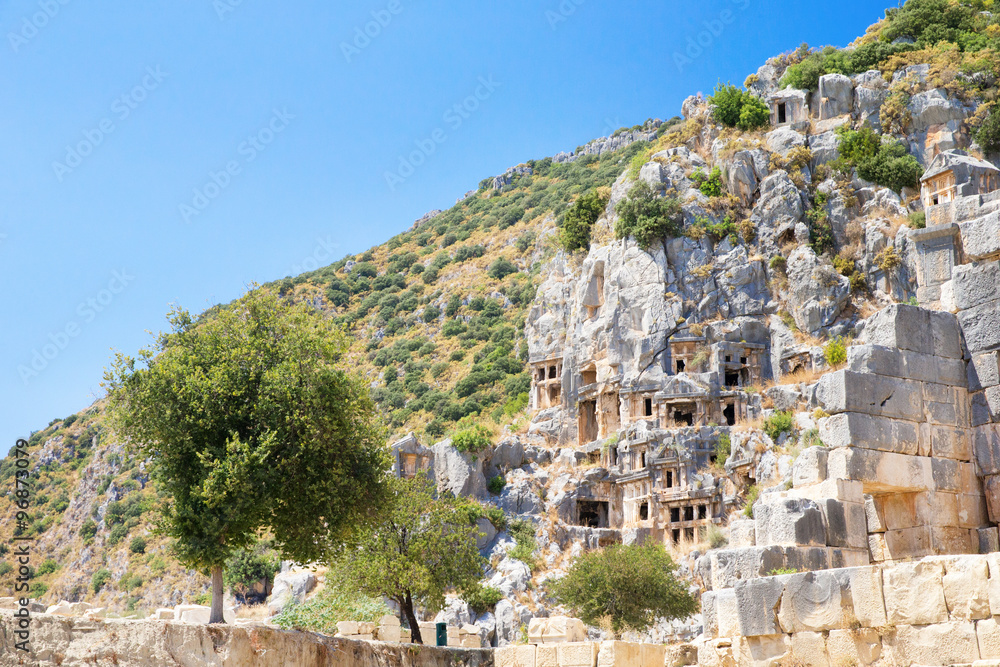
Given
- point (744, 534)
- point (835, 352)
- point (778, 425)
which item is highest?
point (835, 352)

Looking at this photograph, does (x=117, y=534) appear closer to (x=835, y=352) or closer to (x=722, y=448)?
(x=722, y=448)

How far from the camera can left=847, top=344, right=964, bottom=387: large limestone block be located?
12094 millimetres

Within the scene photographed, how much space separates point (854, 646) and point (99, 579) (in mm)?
66211

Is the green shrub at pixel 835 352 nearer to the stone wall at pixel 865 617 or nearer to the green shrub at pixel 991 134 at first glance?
the green shrub at pixel 991 134

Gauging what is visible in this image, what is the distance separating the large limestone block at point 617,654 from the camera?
14148mm

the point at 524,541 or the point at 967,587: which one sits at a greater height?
the point at 524,541

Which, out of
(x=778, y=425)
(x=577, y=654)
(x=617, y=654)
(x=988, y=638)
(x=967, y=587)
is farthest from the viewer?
(x=778, y=425)

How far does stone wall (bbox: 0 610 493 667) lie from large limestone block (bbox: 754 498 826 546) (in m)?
6.77

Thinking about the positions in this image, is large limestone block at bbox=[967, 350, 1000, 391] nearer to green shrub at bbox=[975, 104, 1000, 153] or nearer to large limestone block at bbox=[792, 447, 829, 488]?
large limestone block at bbox=[792, 447, 829, 488]

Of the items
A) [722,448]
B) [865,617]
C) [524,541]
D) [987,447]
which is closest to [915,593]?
[865,617]

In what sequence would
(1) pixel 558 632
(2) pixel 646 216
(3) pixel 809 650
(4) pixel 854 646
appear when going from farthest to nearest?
(2) pixel 646 216, (1) pixel 558 632, (3) pixel 809 650, (4) pixel 854 646

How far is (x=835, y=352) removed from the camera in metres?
49.2

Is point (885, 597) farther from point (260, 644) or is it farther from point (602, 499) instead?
point (602, 499)

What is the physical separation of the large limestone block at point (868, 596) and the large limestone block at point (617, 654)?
5.31 metres
